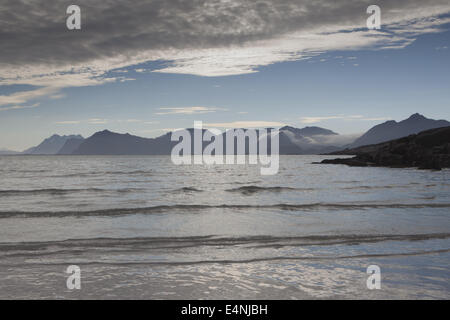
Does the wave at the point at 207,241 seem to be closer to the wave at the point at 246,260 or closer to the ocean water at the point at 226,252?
the ocean water at the point at 226,252

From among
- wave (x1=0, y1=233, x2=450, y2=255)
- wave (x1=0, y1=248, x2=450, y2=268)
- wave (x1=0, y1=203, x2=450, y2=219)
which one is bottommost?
wave (x1=0, y1=203, x2=450, y2=219)

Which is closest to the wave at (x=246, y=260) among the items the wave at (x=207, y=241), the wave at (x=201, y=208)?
the wave at (x=207, y=241)

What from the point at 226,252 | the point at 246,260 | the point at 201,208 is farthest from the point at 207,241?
the point at 201,208

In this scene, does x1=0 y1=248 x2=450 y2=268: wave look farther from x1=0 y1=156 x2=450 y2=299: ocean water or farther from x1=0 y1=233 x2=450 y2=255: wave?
x1=0 y1=233 x2=450 y2=255: wave

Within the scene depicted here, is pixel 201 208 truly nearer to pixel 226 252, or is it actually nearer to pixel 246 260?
pixel 226 252

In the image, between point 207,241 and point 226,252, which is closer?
point 226,252

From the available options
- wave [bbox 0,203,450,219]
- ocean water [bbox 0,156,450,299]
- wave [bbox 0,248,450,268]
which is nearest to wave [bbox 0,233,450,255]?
ocean water [bbox 0,156,450,299]

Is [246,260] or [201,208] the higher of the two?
[246,260]

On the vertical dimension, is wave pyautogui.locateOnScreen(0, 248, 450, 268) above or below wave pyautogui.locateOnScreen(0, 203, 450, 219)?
above

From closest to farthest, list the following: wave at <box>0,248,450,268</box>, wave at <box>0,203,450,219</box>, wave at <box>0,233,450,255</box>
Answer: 1. wave at <box>0,248,450,268</box>
2. wave at <box>0,233,450,255</box>
3. wave at <box>0,203,450,219</box>

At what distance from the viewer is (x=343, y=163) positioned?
339ft

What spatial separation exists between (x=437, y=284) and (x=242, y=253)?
5.70 metres

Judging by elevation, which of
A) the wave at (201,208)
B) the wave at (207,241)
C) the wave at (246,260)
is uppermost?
the wave at (246,260)
